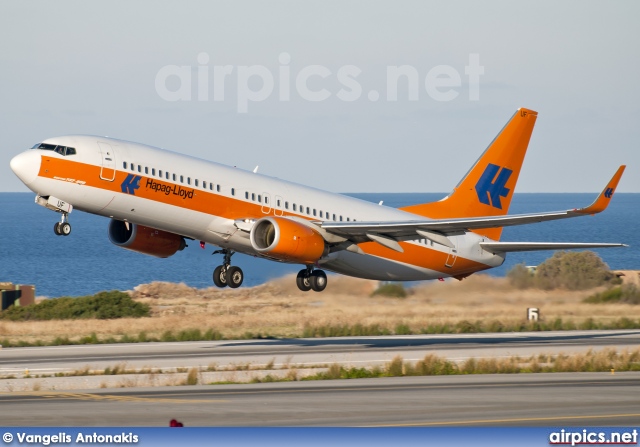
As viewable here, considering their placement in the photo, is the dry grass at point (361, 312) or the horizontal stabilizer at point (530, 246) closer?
the horizontal stabilizer at point (530, 246)

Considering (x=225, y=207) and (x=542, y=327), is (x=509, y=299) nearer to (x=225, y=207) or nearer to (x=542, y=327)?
(x=542, y=327)

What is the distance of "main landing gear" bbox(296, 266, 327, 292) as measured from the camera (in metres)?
45.8

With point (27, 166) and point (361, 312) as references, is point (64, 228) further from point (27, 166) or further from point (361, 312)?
point (361, 312)

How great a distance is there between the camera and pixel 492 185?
5397 centimetres

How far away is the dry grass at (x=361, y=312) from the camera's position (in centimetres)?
5731

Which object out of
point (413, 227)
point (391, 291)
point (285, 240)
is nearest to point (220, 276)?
point (285, 240)

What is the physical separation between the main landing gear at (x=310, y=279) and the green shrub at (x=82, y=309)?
26.0m

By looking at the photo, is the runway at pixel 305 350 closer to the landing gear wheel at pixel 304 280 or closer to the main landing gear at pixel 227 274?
the landing gear wheel at pixel 304 280

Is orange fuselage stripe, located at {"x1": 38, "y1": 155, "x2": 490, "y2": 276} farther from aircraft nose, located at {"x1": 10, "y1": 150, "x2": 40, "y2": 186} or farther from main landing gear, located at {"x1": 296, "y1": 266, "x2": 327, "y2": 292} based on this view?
main landing gear, located at {"x1": 296, "y1": 266, "x2": 327, "y2": 292}

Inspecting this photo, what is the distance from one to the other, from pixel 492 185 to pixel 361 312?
10131 millimetres

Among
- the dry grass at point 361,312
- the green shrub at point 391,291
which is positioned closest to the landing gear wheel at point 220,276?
the dry grass at point 361,312

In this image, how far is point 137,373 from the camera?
36.6 meters

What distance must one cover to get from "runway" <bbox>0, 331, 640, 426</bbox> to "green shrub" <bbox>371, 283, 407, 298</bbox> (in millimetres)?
15106

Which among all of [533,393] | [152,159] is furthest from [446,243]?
[533,393]
